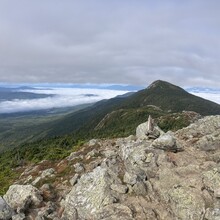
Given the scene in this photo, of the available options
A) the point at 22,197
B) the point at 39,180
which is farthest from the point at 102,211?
the point at 39,180

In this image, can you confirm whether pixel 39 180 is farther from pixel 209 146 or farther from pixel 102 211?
pixel 209 146

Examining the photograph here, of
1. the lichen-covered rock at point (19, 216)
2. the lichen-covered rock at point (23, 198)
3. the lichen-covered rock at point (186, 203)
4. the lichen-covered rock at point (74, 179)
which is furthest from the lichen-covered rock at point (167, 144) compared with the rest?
the lichen-covered rock at point (19, 216)

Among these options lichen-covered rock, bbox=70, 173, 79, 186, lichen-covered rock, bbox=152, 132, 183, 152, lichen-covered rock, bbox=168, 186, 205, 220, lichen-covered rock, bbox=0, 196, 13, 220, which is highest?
lichen-covered rock, bbox=152, 132, 183, 152

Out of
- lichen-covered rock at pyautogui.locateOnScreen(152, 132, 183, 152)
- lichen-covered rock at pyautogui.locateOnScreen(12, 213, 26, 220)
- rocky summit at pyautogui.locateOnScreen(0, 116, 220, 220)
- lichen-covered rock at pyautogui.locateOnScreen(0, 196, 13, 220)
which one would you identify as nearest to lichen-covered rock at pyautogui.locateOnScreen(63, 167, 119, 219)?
rocky summit at pyautogui.locateOnScreen(0, 116, 220, 220)

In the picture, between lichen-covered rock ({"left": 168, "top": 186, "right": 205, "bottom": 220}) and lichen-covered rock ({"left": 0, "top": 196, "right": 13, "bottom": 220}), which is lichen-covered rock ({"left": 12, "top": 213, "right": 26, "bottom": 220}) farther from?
lichen-covered rock ({"left": 168, "top": 186, "right": 205, "bottom": 220})

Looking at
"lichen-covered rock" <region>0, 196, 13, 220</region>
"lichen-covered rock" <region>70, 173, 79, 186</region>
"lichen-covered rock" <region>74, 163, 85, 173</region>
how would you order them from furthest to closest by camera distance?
"lichen-covered rock" <region>74, 163, 85, 173</region> < "lichen-covered rock" <region>70, 173, 79, 186</region> < "lichen-covered rock" <region>0, 196, 13, 220</region>

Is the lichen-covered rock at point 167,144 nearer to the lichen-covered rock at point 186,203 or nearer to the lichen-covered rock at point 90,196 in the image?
the lichen-covered rock at point 90,196

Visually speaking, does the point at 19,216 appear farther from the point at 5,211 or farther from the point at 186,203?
the point at 186,203

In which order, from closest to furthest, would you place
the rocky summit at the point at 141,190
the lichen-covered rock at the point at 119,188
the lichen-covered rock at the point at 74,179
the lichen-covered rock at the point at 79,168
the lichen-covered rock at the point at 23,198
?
the rocky summit at the point at 141,190, the lichen-covered rock at the point at 119,188, the lichen-covered rock at the point at 23,198, the lichen-covered rock at the point at 74,179, the lichen-covered rock at the point at 79,168
